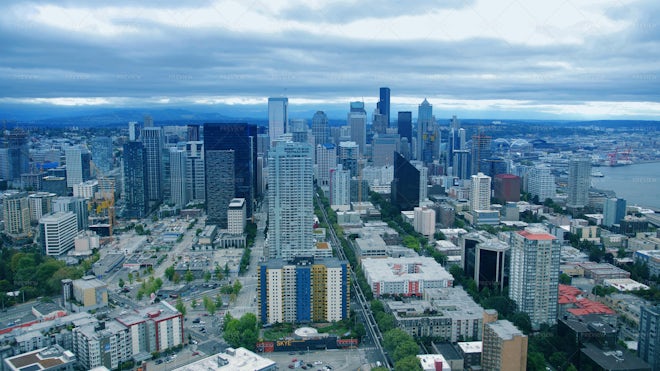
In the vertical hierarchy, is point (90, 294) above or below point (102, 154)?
below

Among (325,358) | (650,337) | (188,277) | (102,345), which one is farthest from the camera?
(188,277)

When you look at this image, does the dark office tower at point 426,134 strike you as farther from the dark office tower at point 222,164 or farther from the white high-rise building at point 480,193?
the dark office tower at point 222,164

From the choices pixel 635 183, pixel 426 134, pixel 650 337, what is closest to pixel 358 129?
pixel 426 134

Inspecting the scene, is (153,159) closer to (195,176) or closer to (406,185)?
(195,176)

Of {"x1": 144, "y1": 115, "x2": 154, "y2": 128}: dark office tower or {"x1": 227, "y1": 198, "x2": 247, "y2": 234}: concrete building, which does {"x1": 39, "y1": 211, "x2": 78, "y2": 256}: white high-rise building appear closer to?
{"x1": 227, "y1": 198, "x2": 247, "y2": 234}: concrete building

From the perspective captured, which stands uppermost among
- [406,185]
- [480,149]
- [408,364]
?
[480,149]
